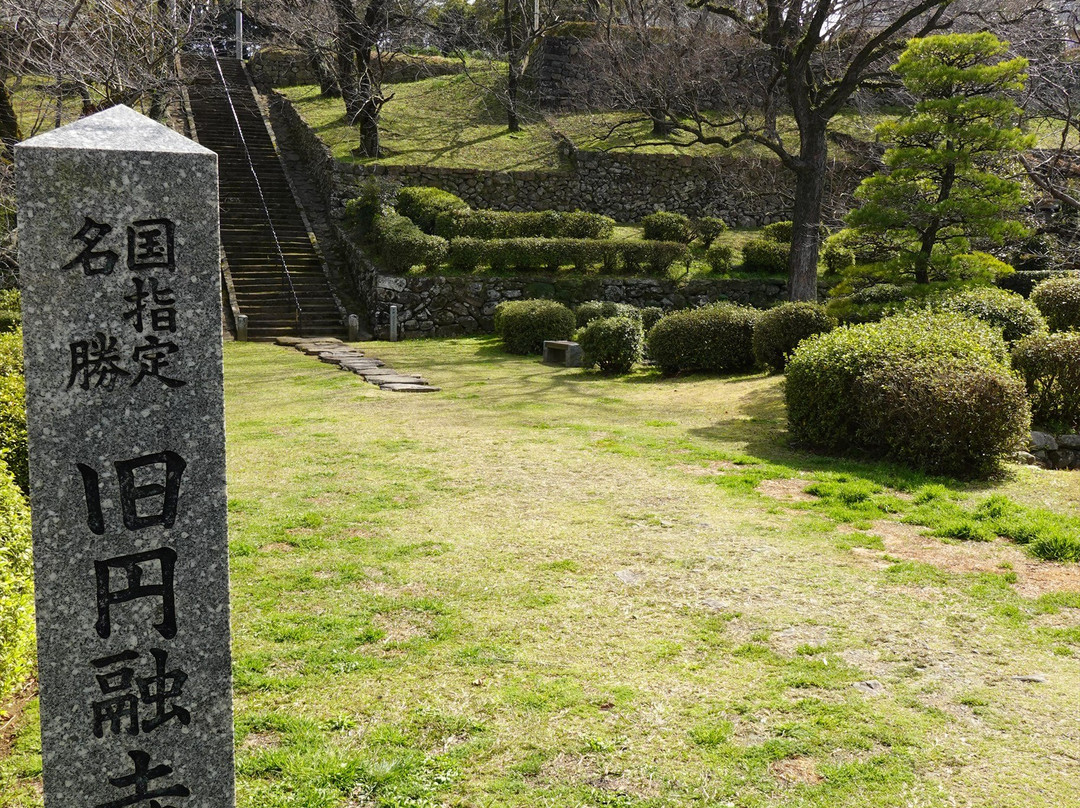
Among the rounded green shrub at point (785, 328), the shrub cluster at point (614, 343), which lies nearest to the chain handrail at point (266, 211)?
the shrub cluster at point (614, 343)

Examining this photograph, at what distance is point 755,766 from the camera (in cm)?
316

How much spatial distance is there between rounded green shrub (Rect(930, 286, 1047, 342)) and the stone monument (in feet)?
31.5

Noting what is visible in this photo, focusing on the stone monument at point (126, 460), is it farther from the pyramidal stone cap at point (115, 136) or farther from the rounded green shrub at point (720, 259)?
the rounded green shrub at point (720, 259)

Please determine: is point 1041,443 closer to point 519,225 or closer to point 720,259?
point 720,259

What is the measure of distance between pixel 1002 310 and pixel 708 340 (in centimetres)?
408

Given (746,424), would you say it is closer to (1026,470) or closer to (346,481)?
(1026,470)

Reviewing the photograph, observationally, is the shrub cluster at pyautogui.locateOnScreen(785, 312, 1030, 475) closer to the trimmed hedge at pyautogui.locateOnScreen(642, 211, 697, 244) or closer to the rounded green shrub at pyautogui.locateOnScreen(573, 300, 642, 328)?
the rounded green shrub at pyautogui.locateOnScreen(573, 300, 642, 328)

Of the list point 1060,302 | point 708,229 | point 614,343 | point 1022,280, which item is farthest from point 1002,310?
point 708,229

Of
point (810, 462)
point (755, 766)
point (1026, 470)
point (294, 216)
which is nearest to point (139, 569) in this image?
point (755, 766)

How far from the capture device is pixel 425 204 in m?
19.7

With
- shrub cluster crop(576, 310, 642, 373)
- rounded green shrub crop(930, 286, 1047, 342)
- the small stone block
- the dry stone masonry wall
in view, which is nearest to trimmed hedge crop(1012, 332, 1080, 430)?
rounded green shrub crop(930, 286, 1047, 342)

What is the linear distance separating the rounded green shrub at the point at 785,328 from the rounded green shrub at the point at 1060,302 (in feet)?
9.69

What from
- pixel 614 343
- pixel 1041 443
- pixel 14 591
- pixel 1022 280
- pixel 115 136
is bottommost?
pixel 1041 443

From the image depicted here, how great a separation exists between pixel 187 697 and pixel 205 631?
0.66 ft
